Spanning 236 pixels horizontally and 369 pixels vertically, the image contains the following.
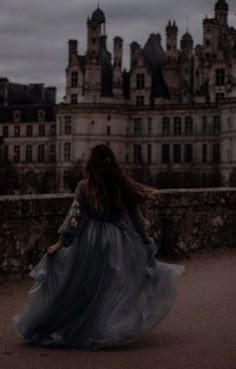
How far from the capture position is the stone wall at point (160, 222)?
986cm

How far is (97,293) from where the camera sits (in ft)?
23.4

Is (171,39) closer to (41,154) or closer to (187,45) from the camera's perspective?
(187,45)

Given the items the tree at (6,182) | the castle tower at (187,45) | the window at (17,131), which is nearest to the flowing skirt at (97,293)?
the tree at (6,182)

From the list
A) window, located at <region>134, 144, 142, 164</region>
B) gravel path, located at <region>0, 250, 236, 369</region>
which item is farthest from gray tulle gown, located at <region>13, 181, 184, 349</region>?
window, located at <region>134, 144, 142, 164</region>

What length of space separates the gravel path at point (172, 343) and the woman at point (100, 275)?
0.16 meters

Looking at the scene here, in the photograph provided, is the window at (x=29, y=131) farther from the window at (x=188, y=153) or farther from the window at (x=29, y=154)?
the window at (x=188, y=153)

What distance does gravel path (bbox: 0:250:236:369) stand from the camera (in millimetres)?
6457

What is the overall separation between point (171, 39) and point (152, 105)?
602cm

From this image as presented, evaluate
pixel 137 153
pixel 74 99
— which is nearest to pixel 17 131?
pixel 74 99

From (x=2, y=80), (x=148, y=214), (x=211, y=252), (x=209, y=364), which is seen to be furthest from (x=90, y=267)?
(x=2, y=80)

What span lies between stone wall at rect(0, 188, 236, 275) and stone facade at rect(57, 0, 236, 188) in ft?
222

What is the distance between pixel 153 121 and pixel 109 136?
3.89 metres

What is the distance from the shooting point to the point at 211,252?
40.9ft

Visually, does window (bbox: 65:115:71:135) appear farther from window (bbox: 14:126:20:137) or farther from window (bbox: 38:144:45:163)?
window (bbox: 14:126:20:137)
